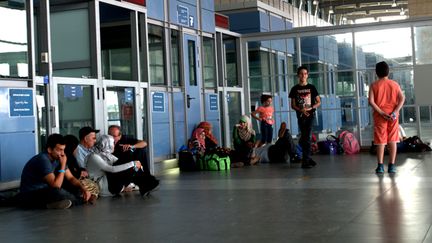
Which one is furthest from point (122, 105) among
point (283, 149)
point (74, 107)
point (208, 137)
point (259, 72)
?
point (259, 72)

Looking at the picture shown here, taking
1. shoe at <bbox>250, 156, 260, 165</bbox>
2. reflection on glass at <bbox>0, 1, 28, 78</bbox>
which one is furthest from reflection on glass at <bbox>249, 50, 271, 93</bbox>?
reflection on glass at <bbox>0, 1, 28, 78</bbox>

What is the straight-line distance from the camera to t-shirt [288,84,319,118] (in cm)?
1145

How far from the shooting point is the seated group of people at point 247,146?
43.5 feet

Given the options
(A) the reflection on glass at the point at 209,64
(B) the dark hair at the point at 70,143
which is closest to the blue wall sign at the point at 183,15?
(A) the reflection on glass at the point at 209,64

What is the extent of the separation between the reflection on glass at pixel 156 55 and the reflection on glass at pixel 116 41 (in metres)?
0.89

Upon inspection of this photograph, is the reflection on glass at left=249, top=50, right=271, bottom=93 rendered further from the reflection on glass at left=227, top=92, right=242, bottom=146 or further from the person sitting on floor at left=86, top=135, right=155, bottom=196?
the person sitting on floor at left=86, top=135, right=155, bottom=196

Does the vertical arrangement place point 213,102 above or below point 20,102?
above

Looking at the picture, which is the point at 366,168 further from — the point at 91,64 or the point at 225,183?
the point at 91,64

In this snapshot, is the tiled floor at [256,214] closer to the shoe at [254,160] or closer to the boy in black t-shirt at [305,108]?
the boy in black t-shirt at [305,108]

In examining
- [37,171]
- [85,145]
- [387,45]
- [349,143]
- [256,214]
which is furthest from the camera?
[387,45]

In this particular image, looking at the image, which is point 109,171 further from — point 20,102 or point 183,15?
point 183,15

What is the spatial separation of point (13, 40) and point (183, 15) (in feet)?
18.3

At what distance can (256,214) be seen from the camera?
639 cm

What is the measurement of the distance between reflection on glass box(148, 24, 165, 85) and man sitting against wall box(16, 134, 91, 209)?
17.9 ft
